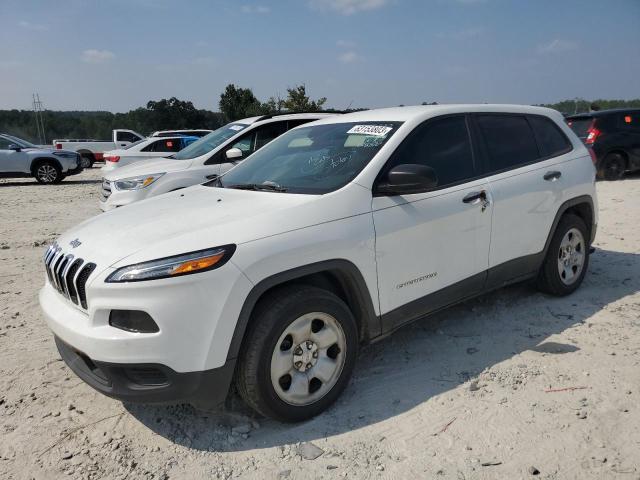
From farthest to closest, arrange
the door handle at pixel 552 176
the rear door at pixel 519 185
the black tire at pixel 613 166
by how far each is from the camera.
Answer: the black tire at pixel 613 166, the door handle at pixel 552 176, the rear door at pixel 519 185

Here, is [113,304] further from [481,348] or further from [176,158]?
[176,158]

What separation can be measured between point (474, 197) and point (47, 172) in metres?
15.9

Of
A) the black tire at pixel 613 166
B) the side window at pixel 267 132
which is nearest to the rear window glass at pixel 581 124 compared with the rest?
the black tire at pixel 613 166

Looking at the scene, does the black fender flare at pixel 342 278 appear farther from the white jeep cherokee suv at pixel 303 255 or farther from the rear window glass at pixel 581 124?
the rear window glass at pixel 581 124

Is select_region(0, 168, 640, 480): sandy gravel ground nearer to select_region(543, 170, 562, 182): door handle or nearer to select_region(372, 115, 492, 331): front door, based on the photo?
select_region(372, 115, 492, 331): front door

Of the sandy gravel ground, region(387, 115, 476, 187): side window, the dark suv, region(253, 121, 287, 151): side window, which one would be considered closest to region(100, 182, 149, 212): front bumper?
region(253, 121, 287, 151): side window

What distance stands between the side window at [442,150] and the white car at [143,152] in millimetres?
9569

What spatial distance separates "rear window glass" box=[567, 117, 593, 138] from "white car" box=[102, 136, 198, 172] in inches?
361

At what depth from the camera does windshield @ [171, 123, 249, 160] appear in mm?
7953

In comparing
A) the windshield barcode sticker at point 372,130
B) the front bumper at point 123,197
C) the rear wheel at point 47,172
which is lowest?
the rear wheel at point 47,172

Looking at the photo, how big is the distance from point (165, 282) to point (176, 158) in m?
6.05

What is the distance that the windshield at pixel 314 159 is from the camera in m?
3.31

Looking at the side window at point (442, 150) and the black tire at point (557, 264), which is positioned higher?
the side window at point (442, 150)

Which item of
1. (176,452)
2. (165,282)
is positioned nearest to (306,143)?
(165,282)
